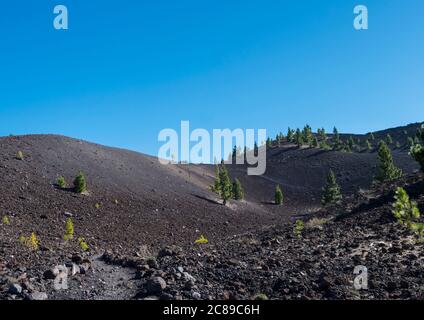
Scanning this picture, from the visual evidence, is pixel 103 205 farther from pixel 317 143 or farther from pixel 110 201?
pixel 317 143

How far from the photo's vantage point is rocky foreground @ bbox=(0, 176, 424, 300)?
7.88m

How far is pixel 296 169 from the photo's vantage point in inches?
3494

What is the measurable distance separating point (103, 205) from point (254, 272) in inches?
854

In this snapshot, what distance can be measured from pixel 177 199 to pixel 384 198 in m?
24.7

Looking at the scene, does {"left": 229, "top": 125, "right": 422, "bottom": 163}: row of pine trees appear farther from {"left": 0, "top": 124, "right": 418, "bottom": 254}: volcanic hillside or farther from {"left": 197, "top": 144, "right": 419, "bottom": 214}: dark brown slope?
{"left": 0, "top": 124, "right": 418, "bottom": 254}: volcanic hillside

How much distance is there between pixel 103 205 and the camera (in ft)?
94.8

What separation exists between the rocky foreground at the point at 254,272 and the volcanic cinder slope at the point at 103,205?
1.73 m

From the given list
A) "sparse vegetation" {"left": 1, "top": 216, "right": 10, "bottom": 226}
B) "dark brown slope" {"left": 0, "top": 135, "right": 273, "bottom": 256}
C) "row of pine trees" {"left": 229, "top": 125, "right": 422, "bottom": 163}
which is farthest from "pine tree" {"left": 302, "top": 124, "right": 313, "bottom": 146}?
"sparse vegetation" {"left": 1, "top": 216, "right": 10, "bottom": 226}

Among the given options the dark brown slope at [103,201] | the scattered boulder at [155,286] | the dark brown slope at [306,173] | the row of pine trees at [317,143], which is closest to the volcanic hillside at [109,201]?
the dark brown slope at [103,201]

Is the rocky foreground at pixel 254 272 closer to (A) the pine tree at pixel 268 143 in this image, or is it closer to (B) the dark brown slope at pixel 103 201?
(B) the dark brown slope at pixel 103 201

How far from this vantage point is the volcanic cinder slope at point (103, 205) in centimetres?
1888

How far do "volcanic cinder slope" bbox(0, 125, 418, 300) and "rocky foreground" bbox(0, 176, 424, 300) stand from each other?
5.67ft

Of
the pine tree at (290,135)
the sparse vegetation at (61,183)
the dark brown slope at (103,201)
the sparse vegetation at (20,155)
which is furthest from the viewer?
the pine tree at (290,135)

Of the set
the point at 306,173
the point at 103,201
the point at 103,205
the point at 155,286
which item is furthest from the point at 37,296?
the point at 306,173
